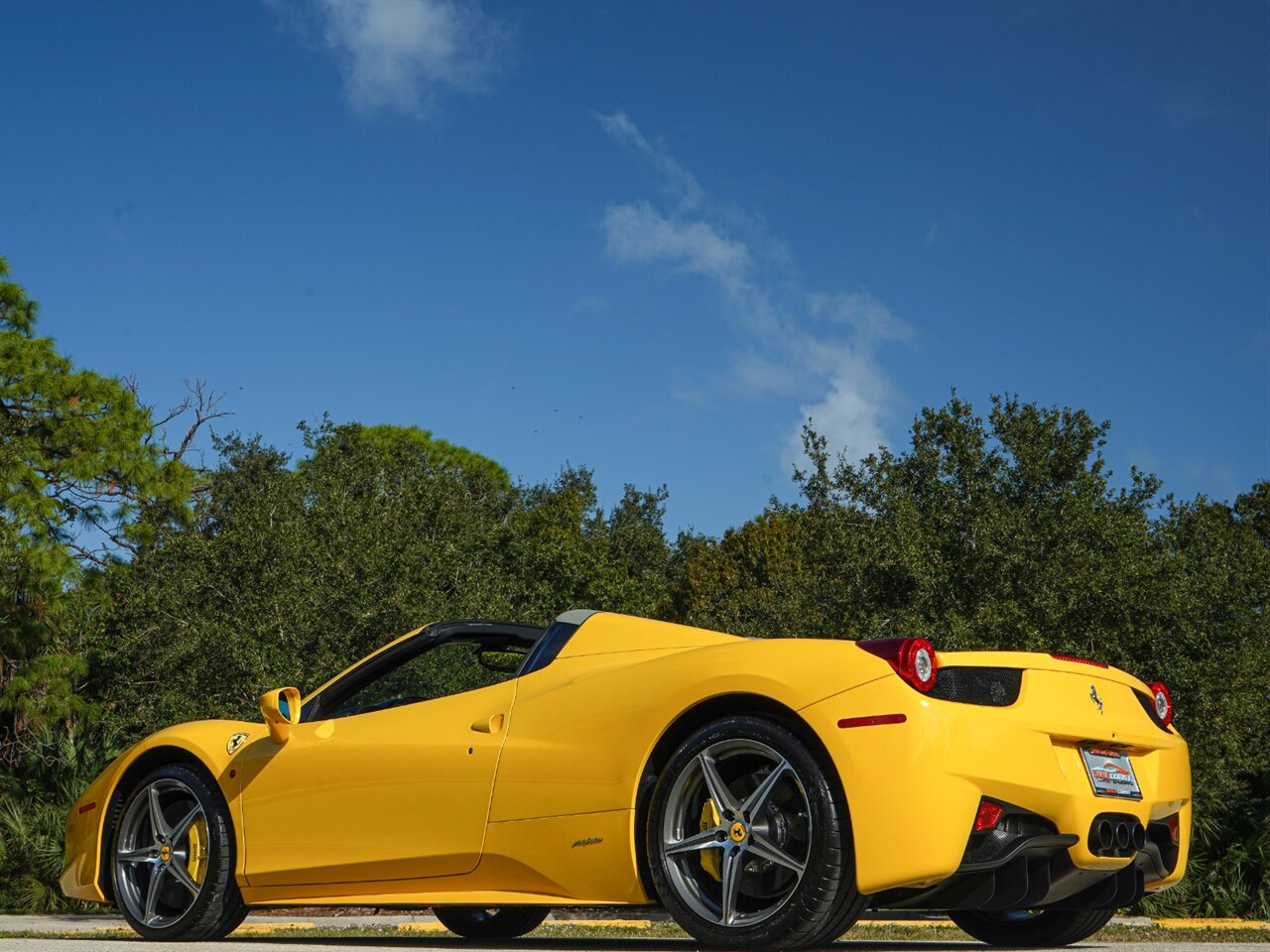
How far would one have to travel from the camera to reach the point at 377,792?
18.6 feet

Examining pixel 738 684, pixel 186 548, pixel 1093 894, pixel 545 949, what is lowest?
pixel 545 949

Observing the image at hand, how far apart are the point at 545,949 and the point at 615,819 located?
41.2 inches

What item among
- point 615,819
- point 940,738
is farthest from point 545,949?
point 940,738

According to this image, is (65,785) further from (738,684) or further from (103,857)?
(738,684)

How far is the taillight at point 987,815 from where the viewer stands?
440cm

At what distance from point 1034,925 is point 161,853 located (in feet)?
13.3

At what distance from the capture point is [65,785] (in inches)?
677

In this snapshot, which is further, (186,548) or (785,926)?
(186,548)

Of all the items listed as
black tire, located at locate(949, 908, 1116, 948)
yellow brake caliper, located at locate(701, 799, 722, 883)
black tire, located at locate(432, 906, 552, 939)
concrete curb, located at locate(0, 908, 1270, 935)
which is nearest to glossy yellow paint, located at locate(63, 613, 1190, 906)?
yellow brake caliper, located at locate(701, 799, 722, 883)

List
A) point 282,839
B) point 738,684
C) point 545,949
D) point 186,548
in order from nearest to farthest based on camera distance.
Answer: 1. point 738,684
2. point 545,949
3. point 282,839
4. point 186,548

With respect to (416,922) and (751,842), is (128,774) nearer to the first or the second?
(751,842)

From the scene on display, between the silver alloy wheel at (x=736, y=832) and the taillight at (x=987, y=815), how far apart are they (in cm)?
55

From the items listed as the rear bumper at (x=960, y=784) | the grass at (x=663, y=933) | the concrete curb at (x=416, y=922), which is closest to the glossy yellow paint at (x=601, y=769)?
the rear bumper at (x=960, y=784)

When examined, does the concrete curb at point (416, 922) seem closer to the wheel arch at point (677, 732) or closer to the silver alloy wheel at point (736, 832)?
the wheel arch at point (677, 732)
